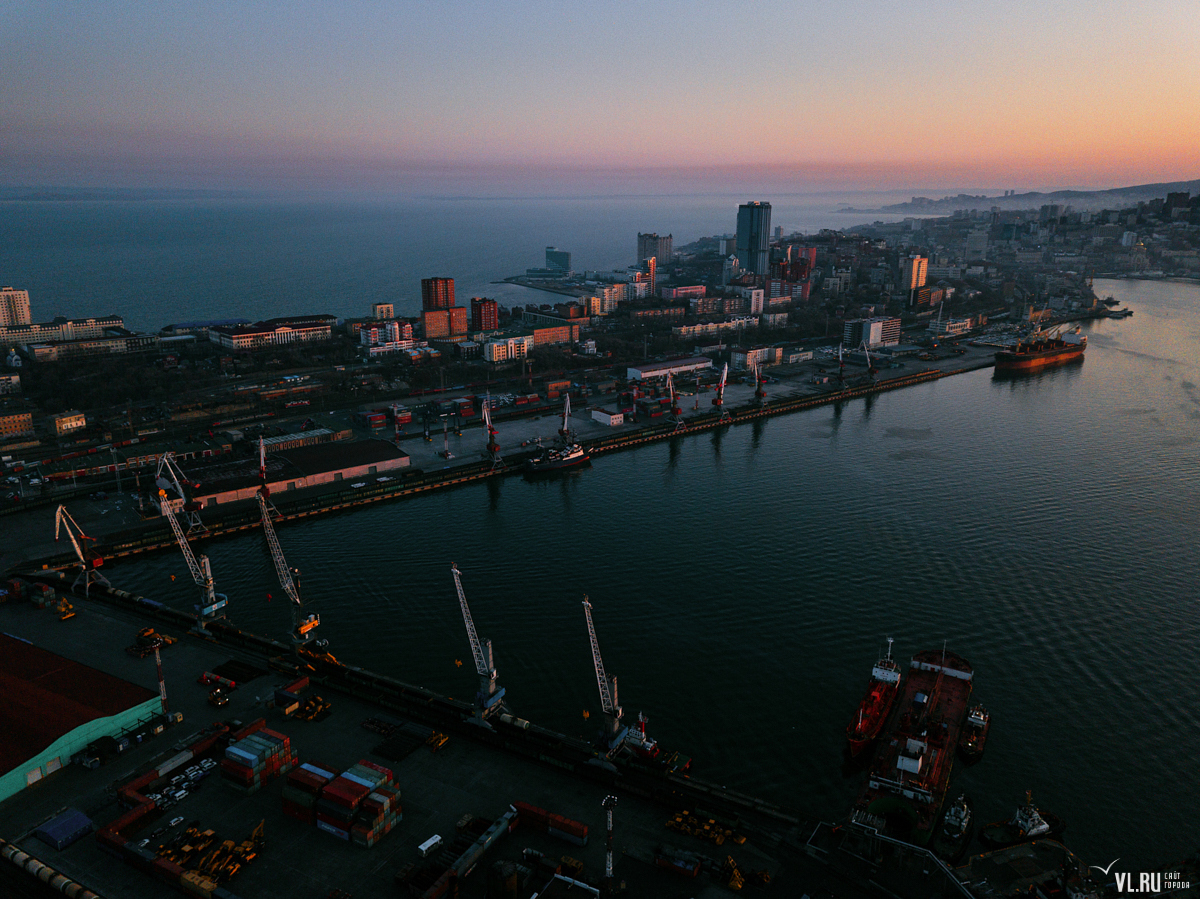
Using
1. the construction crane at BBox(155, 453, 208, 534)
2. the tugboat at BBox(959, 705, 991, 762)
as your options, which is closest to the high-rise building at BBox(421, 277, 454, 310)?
the construction crane at BBox(155, 453, 208, 534)

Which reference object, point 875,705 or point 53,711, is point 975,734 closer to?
point 875,705

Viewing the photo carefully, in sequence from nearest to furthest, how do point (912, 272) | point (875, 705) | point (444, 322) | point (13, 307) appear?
1. point (875, 705)
2. point (13, 307)
3. point (444, 322)
4. point (912, 272)

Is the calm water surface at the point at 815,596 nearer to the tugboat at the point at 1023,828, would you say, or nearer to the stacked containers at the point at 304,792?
the tugboat at the point at 1023,828

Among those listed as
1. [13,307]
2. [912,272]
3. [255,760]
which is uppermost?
[912,272]

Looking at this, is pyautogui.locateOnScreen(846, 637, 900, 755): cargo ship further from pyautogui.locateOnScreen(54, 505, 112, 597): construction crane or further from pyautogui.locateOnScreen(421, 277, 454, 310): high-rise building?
pyautogui.locateOnScreen(421, 277, 454, 310): high-rise building

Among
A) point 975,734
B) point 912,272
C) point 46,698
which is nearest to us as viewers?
point 46,698

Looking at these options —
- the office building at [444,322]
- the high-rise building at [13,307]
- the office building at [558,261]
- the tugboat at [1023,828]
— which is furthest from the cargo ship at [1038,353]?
the high-rise building at [13,307]

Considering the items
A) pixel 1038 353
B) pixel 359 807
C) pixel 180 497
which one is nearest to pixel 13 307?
pixel 180 497
